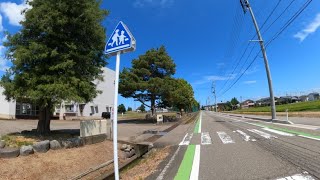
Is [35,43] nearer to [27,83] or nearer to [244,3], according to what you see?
[27,83]

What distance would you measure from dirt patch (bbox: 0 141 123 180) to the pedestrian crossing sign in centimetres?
506

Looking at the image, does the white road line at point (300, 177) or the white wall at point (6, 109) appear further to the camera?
the white wall at point (6, 109)

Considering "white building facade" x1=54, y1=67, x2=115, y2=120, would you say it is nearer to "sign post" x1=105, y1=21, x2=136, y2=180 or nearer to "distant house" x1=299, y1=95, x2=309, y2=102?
"sign post" x1=105, y1=21, x2=136, y2=180

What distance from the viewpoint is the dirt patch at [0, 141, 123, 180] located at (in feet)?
30.3

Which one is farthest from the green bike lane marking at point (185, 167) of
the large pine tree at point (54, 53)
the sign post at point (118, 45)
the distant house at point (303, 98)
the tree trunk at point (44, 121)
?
the distant house at point (303, 98)

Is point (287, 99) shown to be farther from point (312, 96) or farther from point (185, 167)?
point (185, 167)

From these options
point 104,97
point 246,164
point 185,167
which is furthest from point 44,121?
point 104,97

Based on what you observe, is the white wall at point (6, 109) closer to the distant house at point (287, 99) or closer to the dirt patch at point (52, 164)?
the dirt patch at point (52, 164)

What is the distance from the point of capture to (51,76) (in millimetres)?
13984

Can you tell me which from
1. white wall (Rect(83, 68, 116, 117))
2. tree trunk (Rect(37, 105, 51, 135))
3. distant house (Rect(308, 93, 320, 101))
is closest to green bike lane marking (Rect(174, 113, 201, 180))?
tree trunk (Rect(37, 105, 51, 135))

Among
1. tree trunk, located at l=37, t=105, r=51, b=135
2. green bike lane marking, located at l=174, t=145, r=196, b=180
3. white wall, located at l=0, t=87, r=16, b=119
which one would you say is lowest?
green bike lane marking, located at l=174, t=145, r=196, b=180

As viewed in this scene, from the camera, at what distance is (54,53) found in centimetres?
1403

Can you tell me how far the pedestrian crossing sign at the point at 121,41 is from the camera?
595cm

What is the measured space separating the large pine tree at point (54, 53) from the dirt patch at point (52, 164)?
8.98 feet
